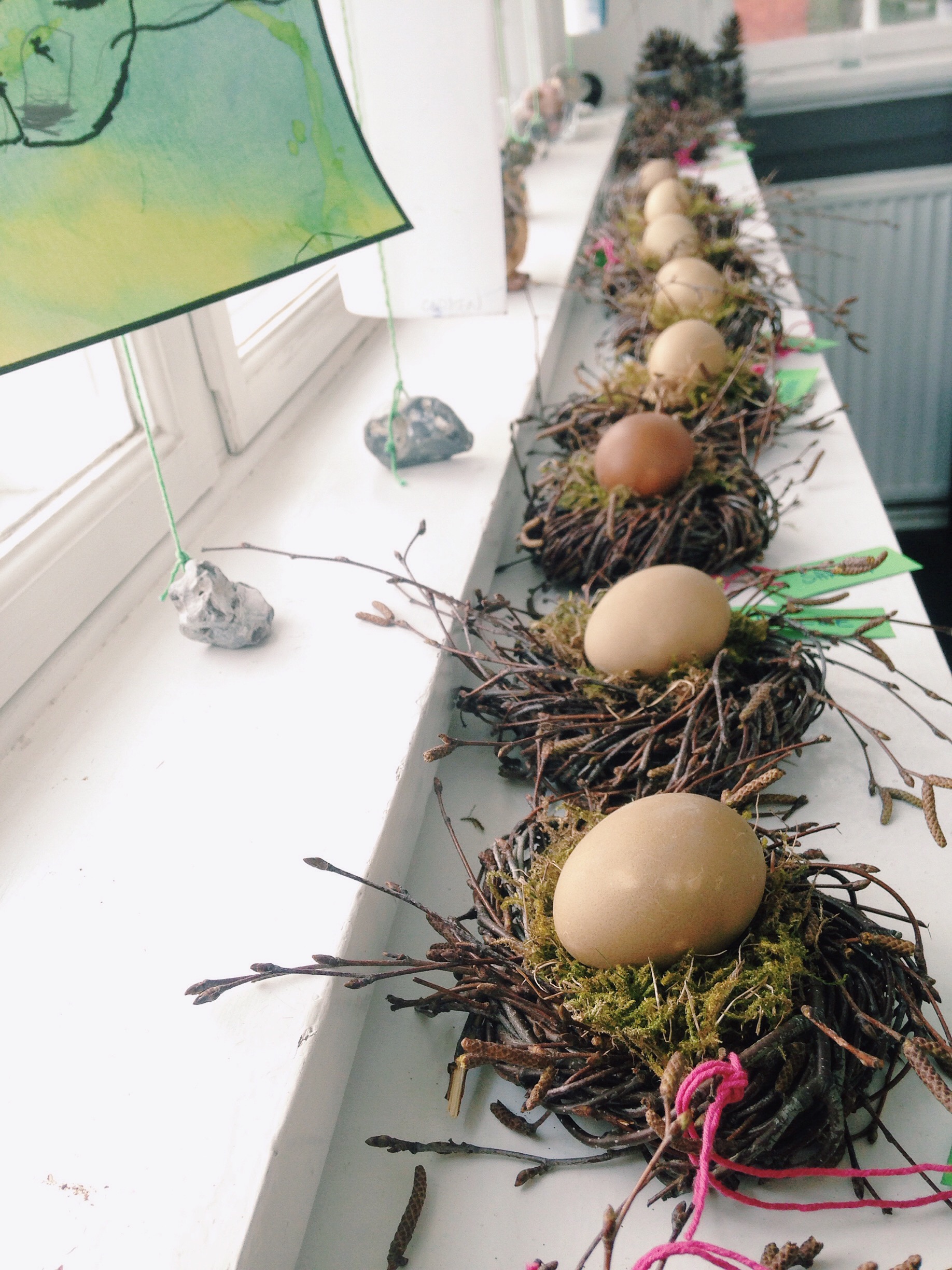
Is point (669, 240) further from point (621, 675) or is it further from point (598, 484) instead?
point (621, 675)

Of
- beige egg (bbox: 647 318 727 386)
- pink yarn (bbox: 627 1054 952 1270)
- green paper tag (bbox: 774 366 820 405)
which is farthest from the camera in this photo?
green paper tag (bbox: 774 366 820 405)

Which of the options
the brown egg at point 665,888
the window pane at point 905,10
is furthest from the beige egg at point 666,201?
the window pane at point 905,10

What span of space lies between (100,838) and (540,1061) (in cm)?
27

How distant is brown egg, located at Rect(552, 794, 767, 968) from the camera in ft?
1.40

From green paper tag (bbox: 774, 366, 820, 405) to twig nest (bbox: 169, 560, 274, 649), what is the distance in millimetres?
643

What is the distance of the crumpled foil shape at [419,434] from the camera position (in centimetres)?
94

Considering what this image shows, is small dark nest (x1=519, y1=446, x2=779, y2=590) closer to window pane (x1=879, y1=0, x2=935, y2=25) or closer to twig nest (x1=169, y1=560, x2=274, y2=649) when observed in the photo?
twig nest (x1=169, y1=560, x2=274, y2=649)

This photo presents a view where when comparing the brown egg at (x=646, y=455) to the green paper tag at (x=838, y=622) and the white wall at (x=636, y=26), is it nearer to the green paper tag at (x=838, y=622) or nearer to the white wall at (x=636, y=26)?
the green paper tag at (x=838, y=622)

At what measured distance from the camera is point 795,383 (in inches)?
45.6

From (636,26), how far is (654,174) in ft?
4.83

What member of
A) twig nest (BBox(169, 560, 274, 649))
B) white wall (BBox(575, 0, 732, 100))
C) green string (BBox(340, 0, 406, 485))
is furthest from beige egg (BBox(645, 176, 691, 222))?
white wall (BBox(575, 0, 732, 100))

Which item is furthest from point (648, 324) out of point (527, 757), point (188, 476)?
point (527, 757)

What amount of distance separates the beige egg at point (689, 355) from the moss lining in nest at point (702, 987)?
25.2 inches

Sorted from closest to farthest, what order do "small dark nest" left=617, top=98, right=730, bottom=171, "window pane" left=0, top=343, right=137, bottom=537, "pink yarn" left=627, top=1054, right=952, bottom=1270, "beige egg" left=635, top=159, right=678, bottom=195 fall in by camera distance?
"pink yarn" left=627, top=1054, right=952, bottom=1270, "window pane" left=0, top=343, right=137, bottom=537, "beige egg" left=635, top=159, right=678, bottom=195, "small dark nest" left=617, top=98, right=730, bottom=171
